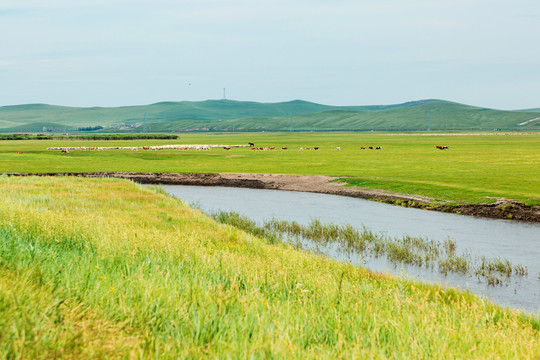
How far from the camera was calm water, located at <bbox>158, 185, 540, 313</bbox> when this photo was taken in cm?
1822

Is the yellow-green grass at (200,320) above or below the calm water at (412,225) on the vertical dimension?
above

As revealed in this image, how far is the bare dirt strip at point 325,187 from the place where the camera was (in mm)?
32312

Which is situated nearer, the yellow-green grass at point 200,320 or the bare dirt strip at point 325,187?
the yellow-green grass at point 200,320

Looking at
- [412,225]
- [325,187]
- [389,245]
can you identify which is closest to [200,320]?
[389,245]

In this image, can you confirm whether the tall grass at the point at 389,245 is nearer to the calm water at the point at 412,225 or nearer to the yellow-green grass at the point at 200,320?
the calm water at the point at 412,225

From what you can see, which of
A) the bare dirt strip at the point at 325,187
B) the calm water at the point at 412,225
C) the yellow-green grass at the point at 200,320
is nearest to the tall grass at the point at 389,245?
the calm water at the point at 412,225

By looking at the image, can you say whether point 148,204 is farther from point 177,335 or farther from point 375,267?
point 177,335

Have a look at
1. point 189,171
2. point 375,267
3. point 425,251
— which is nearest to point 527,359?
point 375,267

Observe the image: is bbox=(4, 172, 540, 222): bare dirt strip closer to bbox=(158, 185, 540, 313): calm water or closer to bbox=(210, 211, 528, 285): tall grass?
bbox=(158, 185, 540, 313): calm water

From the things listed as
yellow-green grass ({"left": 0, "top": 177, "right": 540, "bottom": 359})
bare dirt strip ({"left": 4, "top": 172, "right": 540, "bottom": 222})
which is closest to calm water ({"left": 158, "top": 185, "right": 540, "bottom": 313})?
bare dirt strip ({"left": 4, "top": 172, "right": 540, "bottom": 222})

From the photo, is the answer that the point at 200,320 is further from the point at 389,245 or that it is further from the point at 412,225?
the point at 412,225

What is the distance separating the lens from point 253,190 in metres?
49.0

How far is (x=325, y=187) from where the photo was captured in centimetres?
4766

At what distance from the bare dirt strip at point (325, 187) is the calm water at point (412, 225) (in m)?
1.28
